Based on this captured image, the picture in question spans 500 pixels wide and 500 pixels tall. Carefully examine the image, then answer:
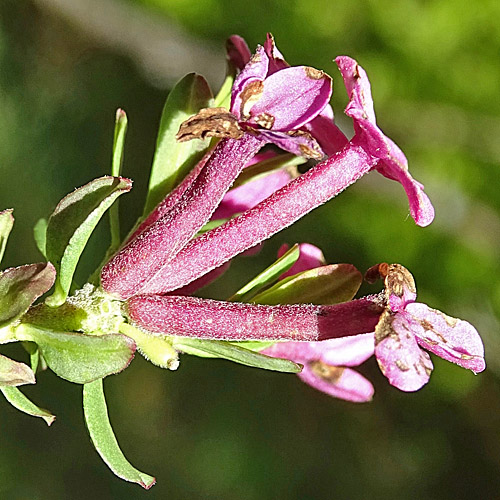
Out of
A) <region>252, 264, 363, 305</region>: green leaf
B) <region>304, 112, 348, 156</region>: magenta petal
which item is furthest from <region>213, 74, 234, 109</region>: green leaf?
<region>252, 264, 363, 305</region>: green leaf

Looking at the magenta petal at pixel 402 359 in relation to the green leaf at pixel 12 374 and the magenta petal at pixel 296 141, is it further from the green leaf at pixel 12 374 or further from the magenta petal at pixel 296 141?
the green leaf at pixel 12 374

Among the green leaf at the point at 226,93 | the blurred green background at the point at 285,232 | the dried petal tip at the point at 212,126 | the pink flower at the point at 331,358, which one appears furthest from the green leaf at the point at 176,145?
the blurred green background at the point at 285,232

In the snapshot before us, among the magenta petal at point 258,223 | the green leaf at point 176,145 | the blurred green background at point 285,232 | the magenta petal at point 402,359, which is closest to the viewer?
the magenta petal at point 402,359

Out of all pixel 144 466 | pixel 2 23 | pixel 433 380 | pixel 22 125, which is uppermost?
pixel 2 23

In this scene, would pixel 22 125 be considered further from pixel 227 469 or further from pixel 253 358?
pixel 253 358

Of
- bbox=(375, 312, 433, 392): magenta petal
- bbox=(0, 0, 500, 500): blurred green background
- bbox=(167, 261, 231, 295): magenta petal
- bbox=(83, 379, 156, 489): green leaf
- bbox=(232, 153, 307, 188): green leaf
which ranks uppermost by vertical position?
bbox=(232, 153, 307, 188): green leaf

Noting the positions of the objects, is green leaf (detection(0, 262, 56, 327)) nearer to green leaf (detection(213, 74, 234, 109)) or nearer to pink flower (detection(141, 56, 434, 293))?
pink flower (detection(141, 56, 434, 293))

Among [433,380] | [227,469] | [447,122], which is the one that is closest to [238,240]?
[447,122]
